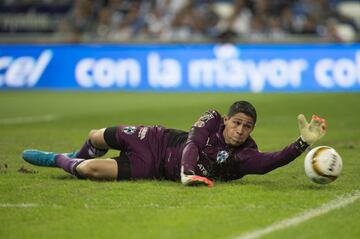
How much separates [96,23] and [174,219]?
23208 millimetres

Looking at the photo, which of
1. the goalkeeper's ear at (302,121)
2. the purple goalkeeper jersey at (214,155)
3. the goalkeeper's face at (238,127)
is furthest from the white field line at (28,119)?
the goalkeeper's ear at (302,121)

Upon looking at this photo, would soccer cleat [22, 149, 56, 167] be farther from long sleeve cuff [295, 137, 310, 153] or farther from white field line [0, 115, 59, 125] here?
white field line [0, 115, 59, 125]

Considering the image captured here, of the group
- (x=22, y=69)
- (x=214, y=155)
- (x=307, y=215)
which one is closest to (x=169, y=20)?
(x=22, y=69)

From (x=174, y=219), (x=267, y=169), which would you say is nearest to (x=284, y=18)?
(x=267, y=169)

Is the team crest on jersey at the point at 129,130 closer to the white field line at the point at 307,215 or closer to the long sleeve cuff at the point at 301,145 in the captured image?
the long sleeve cuff at the point at 301,145

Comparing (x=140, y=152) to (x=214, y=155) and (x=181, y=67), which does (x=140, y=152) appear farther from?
(x=181, y=67)

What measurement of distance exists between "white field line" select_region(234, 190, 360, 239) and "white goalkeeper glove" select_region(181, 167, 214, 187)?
1342mm

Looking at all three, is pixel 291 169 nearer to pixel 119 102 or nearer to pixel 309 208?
pixel 309 208

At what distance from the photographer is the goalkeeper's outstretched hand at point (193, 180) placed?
812 cm

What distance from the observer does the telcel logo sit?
25.9 m

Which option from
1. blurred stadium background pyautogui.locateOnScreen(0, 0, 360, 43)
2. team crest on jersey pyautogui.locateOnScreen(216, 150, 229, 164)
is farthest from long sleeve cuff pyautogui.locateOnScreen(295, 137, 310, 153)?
blurred stadium background pyautogui.locateOnScreen(0, 0, 360, 43)

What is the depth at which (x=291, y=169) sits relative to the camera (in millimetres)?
10148

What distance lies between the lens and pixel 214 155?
27.7 ft

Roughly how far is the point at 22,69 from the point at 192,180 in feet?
62.6
